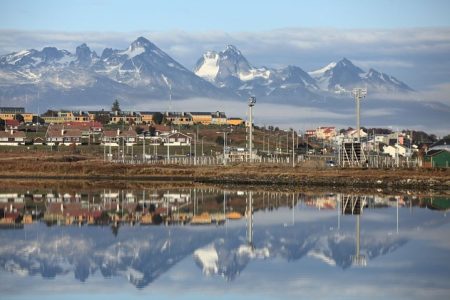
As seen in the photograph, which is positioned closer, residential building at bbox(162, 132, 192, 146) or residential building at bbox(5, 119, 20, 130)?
residential building at bbox(162, 132, 192, 146)

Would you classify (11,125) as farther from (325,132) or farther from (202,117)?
(325,132)

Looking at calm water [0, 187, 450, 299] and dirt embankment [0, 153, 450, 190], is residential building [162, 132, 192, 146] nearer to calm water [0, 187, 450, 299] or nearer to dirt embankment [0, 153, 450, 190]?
dirt embankment [0, 153, 450, 190]

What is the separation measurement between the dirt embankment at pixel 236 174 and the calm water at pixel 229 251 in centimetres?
1322

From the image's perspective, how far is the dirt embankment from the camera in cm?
5528

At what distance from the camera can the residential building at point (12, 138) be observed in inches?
4080

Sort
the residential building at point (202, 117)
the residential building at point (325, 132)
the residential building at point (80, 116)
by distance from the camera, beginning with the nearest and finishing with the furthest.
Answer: the residential building at point (80, 116), the residential building at point (202, 117), the residential building at point (325, 132)

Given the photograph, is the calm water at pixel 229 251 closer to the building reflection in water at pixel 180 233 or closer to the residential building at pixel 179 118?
the building reflection in water at pixel 180 233

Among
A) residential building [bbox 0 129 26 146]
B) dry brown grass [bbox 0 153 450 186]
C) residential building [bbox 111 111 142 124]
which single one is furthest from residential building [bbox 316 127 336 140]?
dry brown grass [bbox 0 153 450 186]

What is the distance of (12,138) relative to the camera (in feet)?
344

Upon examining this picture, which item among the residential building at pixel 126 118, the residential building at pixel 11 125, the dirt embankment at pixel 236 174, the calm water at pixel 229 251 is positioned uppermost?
the residential building at pixel 126 118

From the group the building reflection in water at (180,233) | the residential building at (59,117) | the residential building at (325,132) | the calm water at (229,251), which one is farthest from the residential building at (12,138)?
the residential building at (325,132)

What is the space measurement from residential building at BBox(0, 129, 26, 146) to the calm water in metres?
62.8

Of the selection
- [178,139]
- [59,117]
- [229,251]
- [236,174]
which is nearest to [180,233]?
[229,251]

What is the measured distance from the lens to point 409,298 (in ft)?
60.1
